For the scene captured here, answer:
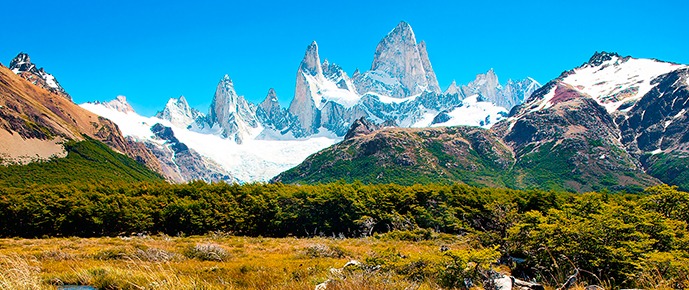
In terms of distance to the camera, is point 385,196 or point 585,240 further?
point 385,196

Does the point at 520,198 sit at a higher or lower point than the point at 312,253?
higher

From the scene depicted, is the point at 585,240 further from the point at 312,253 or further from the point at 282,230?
the point at 282,230

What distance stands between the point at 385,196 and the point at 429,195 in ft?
25.2

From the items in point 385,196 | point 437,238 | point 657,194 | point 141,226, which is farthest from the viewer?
point 385,196

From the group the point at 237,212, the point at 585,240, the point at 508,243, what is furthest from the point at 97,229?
the point at 585,240

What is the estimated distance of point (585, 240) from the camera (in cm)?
1752

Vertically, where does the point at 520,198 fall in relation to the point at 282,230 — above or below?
above

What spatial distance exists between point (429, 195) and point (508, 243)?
1937 inches

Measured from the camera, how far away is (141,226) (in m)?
61.5

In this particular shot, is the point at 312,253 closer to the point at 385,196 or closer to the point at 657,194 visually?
the point at 657,194

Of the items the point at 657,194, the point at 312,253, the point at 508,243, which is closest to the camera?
the point at 508,243

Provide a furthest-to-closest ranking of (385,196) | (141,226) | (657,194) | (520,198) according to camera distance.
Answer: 1. (385,196)
2. (520,198)
3. (141,226)
4. (657,194)

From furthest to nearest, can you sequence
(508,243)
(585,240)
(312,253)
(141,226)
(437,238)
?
(141,226) < (437,238) < (312,253) < (508,243) < (585,240)

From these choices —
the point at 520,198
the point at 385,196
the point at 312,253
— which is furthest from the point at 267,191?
the point at 312,253
